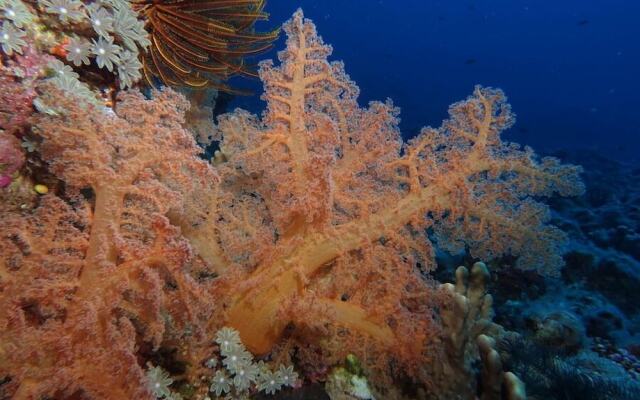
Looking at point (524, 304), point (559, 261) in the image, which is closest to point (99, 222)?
point (559, 261)

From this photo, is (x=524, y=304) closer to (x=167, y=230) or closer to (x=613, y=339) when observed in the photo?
(x=613, y=339)

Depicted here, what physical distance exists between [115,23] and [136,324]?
88.8 inches

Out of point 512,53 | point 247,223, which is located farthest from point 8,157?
point 512,53

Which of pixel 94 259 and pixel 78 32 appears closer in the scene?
pixel 94 259

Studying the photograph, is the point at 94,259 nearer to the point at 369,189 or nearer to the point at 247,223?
Result: the point at 247,223

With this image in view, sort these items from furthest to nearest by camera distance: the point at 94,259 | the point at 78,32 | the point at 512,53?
the point at 512,53 → the point at 78,32 → the point at 94,259

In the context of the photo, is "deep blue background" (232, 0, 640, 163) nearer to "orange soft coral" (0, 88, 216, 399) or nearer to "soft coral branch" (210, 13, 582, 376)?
"soft coral branch" (210, 13, 582, 376)

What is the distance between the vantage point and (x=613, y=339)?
684cm

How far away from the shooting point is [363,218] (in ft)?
9.24

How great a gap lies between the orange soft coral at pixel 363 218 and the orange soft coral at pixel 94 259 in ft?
2.36

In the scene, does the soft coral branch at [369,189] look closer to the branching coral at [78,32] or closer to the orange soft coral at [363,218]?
the orange soft coral at [363,218]

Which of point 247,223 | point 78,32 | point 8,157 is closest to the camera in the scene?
point 8,157

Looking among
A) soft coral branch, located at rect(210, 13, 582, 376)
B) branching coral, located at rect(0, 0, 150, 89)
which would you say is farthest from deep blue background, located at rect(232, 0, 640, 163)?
branching coral, located at rect(0, 0, 150, 89)

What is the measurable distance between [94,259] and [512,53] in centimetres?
10607
